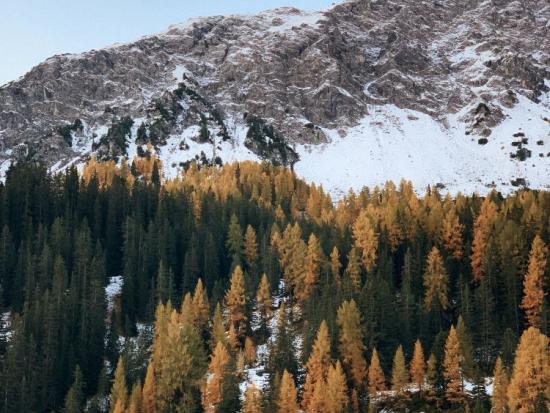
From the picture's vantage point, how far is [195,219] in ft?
401

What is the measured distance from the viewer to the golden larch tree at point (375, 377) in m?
66.8

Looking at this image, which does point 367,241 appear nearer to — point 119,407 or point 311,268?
point 311,268

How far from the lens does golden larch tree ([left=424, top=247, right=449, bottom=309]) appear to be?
82.2 metres

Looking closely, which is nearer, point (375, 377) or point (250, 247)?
point (375, 377)

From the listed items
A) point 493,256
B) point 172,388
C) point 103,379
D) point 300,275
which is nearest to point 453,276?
point 493,256

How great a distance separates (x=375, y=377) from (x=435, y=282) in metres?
22.3

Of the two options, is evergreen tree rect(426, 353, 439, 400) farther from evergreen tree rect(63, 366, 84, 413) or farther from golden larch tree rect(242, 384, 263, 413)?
evergreen tree rect(63, 366, 84, 413)

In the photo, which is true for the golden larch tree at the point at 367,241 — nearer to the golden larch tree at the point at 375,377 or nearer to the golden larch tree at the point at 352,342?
the golden larch tree at the point at 352,342

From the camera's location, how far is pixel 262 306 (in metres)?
90.4

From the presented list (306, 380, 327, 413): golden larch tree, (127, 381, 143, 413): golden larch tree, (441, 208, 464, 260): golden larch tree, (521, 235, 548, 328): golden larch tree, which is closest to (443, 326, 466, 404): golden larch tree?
(306, 380, 327, 413): golden larch tree

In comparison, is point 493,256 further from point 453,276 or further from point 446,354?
point 446,354

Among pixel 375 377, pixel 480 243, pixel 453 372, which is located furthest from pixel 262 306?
pixel 453 372

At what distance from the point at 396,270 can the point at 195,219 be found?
143ft

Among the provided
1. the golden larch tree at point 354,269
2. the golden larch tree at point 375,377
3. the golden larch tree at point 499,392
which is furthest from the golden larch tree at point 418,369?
the golden larch tree at point 354,269
